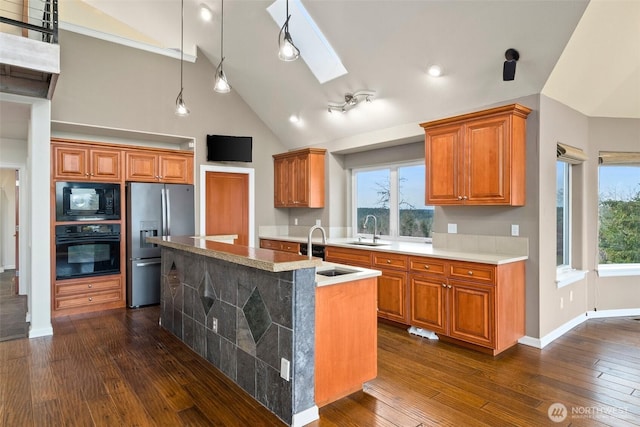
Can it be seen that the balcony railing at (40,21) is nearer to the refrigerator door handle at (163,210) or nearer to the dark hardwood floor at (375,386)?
the refrigerator door handle at (163,210)

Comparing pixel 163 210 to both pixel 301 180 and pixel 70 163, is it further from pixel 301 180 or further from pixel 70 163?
pixel 301 180

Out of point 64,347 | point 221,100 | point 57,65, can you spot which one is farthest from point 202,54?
point 64,347

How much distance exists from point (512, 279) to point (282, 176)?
413 cm

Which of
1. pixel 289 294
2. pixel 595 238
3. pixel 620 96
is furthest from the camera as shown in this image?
pixel 595 238

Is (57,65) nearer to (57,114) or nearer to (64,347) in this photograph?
(57,114)

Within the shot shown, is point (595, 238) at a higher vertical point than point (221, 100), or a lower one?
lower

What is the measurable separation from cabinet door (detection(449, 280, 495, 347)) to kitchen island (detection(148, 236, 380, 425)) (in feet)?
4.05

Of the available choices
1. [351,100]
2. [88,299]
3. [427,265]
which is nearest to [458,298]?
[427,265]

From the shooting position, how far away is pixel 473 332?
3.46 m

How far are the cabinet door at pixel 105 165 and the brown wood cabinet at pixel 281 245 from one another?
2477mm

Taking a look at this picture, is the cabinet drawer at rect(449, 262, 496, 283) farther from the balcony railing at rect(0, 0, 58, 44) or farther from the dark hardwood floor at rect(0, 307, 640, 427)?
the balcony railing at rect(0, 0, 58, 44)

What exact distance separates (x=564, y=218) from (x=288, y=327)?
396cm

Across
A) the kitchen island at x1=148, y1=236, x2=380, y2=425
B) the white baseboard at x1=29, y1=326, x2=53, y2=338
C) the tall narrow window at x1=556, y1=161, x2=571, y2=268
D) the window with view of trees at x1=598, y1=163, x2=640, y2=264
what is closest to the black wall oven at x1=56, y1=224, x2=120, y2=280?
the white baseboard at x1=29, y1=326, x2=53, y2=338

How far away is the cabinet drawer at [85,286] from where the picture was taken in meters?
4.68
